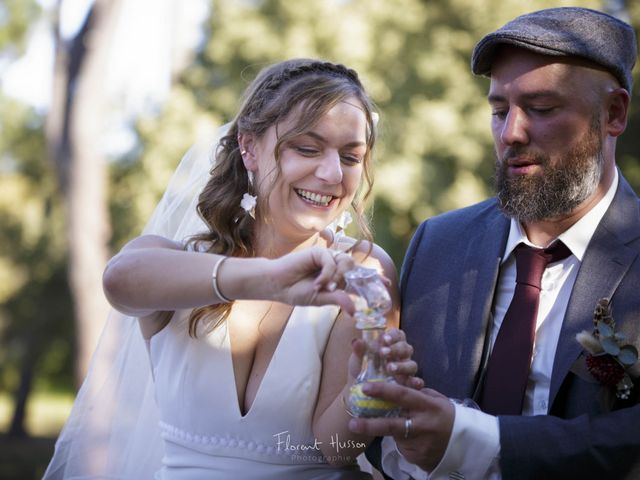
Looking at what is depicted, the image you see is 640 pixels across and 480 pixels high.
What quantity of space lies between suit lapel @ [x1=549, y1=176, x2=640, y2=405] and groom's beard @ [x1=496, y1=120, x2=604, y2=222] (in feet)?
0.57

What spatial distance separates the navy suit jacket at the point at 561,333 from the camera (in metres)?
2.84

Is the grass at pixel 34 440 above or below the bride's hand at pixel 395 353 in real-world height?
below

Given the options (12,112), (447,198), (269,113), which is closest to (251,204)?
(269,113)

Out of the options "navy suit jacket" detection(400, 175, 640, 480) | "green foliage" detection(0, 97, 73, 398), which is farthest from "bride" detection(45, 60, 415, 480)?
"green foliage" detection(0, 97, 73, 398)

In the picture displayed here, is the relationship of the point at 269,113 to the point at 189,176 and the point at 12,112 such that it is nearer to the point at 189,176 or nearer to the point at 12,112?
the point at 189,176

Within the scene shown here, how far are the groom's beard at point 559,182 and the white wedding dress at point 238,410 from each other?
3.11 feet

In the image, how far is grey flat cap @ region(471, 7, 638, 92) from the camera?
124 inches

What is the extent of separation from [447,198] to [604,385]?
7.65 meters

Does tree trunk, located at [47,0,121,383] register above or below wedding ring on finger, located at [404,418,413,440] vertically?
above

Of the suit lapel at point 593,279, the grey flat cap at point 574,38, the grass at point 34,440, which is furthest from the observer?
the grass at point 34,440

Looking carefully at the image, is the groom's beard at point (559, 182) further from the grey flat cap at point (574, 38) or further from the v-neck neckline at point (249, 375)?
the v-neck neckline at point (249, 375)

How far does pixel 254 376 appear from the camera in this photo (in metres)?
3.40

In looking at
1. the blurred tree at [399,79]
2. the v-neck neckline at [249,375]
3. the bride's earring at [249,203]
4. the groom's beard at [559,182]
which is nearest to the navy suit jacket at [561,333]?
the groom's beard at [559,182]

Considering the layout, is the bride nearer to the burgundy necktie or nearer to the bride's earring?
the bride's earring
